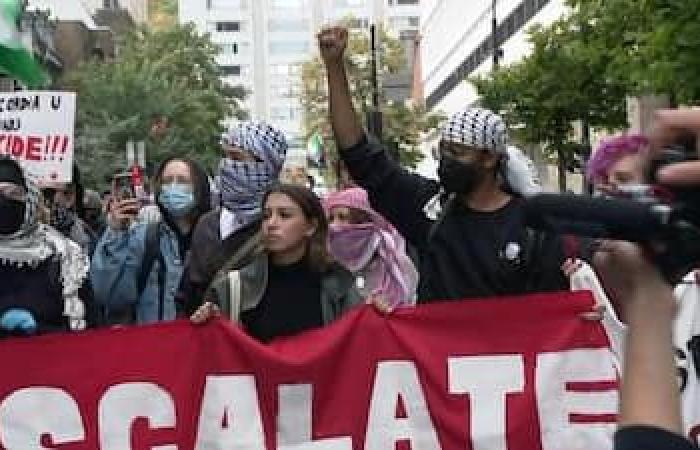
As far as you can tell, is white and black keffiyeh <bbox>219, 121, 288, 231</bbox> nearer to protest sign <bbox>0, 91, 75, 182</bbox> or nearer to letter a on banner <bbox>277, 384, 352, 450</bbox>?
letter a on banner <bbox>277, 384, 352, 450</bbox>

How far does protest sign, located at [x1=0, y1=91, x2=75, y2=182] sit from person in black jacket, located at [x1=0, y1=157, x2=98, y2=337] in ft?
15.4

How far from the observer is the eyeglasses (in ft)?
18.2

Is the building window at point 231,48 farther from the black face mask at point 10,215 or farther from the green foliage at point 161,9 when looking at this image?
the black face mask at point 10,215

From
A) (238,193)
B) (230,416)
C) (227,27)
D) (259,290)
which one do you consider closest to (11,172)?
(238,193)

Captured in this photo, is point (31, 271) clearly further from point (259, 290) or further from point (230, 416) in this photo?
point (230, 416)

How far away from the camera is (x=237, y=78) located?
171250mm

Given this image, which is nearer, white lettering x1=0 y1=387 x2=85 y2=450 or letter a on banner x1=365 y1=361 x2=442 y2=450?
white lettering x1=0 y1=387 x2=85 y2=450

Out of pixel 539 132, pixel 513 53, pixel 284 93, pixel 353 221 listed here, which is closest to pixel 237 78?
pixel 284 93

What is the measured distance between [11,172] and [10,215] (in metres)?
0.17

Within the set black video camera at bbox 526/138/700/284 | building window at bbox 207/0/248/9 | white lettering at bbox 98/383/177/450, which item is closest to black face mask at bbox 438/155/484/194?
white lettering at bbox 98/383/177/450

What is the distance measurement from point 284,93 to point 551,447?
164 meters

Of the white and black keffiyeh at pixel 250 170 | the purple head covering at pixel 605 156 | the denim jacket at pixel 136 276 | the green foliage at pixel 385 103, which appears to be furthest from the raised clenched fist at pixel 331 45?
the green foliage at pixel 385 103

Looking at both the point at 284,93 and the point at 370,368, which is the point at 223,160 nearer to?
the point at 370,368

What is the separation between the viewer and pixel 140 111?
48188 mm
